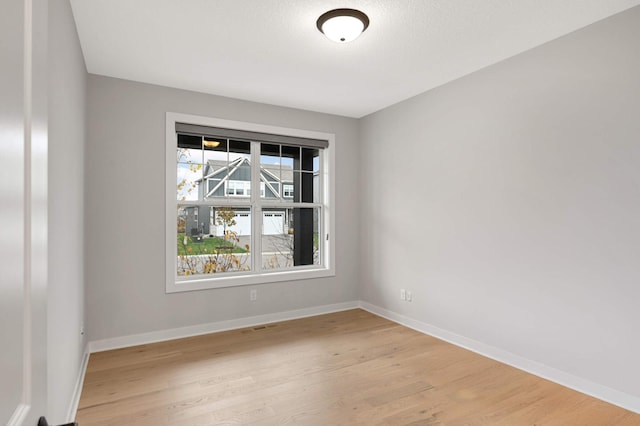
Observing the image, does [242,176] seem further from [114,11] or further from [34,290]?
[34,290]

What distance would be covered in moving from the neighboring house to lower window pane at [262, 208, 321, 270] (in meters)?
0.01

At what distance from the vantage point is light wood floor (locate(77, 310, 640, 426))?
226 centimetres

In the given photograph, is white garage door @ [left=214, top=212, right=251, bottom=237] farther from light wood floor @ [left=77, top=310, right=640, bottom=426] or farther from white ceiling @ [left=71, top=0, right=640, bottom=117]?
white ceiling @ [left=71, top=0, right=640, bottom=117]

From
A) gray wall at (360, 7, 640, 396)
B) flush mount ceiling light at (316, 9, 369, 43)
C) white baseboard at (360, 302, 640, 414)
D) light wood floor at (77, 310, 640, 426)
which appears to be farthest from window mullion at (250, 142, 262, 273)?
flush mount ceiling light at (316, 9, 369, 43)

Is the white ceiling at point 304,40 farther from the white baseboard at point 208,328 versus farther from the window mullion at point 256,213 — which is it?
the white baseboard at point 208,328

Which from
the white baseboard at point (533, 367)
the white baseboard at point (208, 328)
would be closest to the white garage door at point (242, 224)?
the white baseboard at point (208, 328)

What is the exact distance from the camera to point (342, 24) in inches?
93.7

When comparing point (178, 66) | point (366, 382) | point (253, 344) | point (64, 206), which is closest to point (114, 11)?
point (178, 66)

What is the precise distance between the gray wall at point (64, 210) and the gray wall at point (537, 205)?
316cm

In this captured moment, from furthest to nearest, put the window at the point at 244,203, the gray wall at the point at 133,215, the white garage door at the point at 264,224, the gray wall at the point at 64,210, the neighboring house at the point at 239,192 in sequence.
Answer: the white garage door at the point at 264,224, the neighboring house at the point at 239,192, the window at the point at 244,203, the gray wall at the point at 133,215, the gray wall at the point at 64,210

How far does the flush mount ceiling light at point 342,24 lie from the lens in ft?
7.66

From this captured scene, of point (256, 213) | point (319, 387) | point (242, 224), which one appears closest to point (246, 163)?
point (256, 213)

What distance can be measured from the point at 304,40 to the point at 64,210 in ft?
6.58

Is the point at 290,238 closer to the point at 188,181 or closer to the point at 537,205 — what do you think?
the point at 188,181
